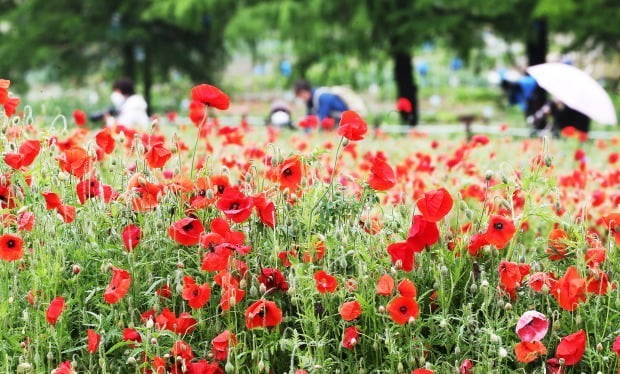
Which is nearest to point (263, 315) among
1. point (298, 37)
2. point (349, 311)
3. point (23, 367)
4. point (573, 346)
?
point (349, 311)

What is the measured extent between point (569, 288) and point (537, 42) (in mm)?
14805

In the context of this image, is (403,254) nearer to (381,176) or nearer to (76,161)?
(381,176)

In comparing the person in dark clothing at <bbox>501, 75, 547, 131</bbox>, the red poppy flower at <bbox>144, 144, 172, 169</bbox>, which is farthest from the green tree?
the red poppy flower at <bbox>144, 144, 172, 169</bbox>

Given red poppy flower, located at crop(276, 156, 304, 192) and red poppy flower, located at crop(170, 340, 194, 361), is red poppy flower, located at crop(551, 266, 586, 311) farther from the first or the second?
red poppy flower, located at crop(170, 340, 194, 361)

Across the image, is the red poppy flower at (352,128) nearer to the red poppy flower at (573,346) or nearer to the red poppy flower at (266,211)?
the red poppy flower at (266,211)

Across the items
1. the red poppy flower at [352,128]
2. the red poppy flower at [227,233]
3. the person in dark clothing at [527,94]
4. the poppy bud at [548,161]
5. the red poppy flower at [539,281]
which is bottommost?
the person in dark clothing at [527,94]

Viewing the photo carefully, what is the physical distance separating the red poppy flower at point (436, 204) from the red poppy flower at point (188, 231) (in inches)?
28.9

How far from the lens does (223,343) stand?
3.02 metres

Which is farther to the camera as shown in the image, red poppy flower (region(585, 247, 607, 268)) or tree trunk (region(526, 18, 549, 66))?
tree trunk (region(526, 18, 549, 66))

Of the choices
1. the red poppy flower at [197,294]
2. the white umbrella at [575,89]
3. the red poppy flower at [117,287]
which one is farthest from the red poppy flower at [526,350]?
the red poppy flower at [117,287]

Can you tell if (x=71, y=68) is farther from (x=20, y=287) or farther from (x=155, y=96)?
(x=20, y=287)

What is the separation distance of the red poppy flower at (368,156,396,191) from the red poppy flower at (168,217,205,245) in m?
0.62

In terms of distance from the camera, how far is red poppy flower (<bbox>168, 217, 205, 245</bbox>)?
3.15 metres

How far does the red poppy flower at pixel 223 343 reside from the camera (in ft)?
9.84
